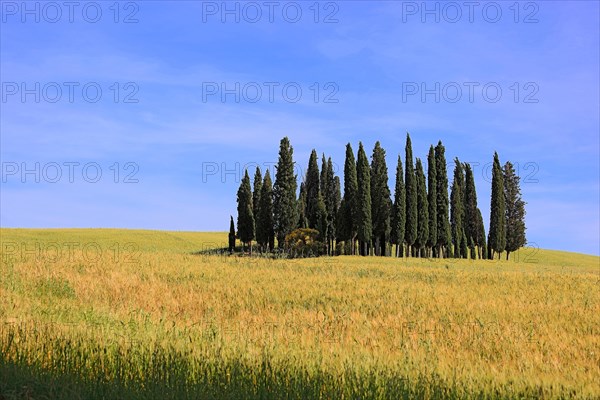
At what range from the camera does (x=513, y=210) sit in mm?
77125

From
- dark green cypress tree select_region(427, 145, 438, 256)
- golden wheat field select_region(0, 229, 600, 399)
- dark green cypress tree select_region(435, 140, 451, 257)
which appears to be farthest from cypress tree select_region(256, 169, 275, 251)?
golden wheat field select_region(0, 229, 600, 399)

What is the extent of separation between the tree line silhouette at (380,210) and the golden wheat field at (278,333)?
33477 mm

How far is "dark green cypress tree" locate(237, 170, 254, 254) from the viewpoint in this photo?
7694 cm

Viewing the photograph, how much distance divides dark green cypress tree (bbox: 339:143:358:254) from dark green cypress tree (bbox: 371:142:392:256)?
2.23 meters

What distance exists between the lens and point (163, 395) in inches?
260

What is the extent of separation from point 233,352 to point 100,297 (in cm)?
998

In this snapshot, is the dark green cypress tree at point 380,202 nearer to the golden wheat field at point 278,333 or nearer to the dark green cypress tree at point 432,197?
the dark green cypress tree at point 432,197

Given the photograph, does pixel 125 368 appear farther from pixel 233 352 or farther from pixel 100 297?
pixel 100 297

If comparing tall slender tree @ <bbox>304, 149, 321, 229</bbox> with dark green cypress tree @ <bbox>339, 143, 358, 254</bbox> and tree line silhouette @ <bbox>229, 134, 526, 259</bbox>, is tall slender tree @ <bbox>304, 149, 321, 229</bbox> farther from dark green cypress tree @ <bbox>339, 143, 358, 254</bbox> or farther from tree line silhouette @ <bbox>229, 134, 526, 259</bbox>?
dark green cypress tree @ <bbox>339, 143, 358, 254</bbox>

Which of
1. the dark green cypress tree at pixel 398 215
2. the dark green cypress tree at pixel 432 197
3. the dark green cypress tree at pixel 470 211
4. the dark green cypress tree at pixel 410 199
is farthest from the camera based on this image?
the dark green cypress tree at pixel 470 211

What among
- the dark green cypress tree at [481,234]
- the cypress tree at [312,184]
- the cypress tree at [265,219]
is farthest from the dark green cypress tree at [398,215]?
the dark green cypress tree at [481,234]

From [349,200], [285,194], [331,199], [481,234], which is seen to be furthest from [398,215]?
[481,234]

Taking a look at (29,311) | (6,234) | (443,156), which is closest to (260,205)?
(443,156)

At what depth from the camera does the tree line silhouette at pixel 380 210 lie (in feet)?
205
